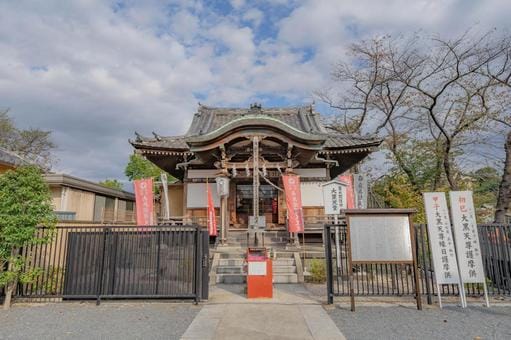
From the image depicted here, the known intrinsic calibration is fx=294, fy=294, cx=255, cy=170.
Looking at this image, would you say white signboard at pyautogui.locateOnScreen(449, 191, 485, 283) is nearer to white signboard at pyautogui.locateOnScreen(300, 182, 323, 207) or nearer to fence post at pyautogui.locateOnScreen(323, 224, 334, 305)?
fence post at pyautogui.locateOnScreen(323, 224, 334, 305)

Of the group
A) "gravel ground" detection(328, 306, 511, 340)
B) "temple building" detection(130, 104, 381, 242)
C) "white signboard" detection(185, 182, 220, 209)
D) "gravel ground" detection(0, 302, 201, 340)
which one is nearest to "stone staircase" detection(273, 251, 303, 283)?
"temple building" detection(130, 104, 381, 242)

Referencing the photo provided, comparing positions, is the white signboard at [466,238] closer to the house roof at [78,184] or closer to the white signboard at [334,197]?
the white signboard at [334,197]

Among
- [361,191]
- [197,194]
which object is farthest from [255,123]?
[197,194]

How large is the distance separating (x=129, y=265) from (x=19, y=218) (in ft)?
7.79

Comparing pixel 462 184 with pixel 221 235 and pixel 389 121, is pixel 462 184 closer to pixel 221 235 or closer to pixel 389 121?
pixel 389 121

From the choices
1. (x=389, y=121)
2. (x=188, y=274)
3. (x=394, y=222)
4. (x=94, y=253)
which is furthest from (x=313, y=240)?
(x=389, y=121)

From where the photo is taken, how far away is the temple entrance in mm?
13805

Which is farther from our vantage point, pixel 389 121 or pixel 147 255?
pixel 389 121

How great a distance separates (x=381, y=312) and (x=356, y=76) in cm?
1738

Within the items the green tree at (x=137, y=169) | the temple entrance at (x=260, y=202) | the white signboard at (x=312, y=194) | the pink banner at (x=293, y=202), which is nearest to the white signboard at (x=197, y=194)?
the temple entrance at (x=260, y=202)

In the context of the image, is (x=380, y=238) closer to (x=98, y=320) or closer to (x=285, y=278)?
(x=285, y=278)

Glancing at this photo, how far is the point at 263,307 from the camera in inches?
235

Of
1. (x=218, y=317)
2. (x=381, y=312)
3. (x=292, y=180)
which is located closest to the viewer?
(x=218, y=317)

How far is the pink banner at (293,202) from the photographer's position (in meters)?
9.92
